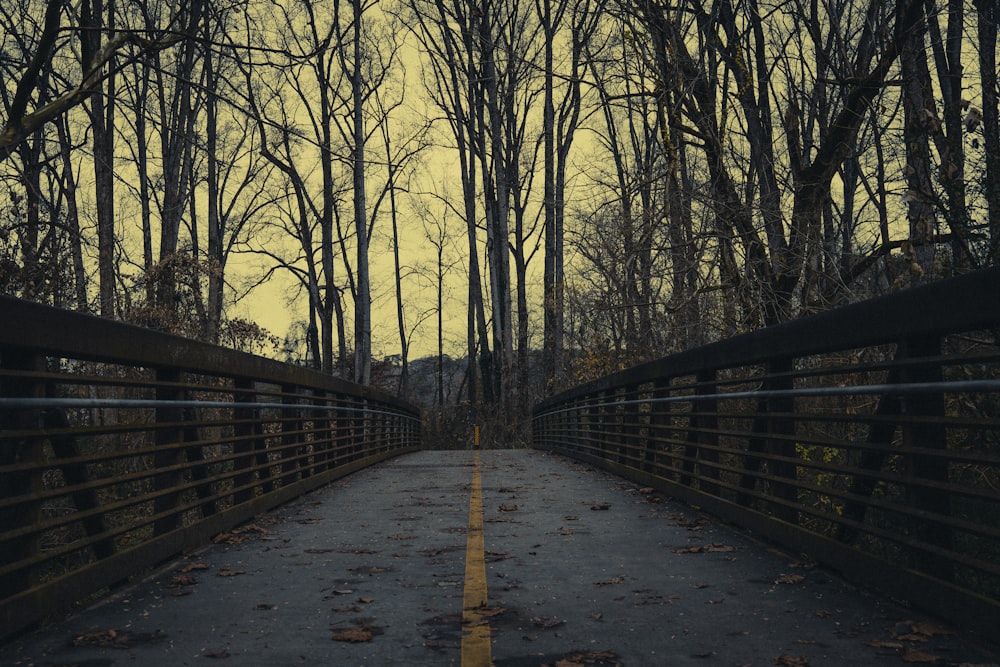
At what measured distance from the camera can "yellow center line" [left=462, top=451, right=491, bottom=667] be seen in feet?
15.1

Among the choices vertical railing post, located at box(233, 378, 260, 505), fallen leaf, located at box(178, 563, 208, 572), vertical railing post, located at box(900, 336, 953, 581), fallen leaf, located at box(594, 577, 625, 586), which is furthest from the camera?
vertical railing post, located at box(233, 378, 260, 505)

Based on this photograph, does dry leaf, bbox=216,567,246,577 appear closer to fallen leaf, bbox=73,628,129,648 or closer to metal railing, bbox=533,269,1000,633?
fallen leaf, bbox=73,628,129,648

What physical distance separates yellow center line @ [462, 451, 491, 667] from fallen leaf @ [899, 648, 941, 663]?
5.84ft

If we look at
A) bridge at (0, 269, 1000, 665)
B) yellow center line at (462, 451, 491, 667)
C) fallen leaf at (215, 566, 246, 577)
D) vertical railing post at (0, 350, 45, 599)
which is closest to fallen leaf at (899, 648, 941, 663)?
bridge at (0, 269, 1000, 665)

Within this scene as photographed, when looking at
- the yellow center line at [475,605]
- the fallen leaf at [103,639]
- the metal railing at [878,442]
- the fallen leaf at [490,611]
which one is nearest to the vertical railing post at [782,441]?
the metal railing at [878,442]

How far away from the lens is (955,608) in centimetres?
466

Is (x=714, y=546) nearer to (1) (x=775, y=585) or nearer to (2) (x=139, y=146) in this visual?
(1) (x=775, y=585)

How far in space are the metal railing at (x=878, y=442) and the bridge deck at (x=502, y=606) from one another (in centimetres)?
25

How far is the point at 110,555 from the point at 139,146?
30881 millimetres

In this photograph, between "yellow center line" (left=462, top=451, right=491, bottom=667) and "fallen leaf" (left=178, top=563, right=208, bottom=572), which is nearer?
"yellow center line" (left=462, top=451, right=491, bottom=667)

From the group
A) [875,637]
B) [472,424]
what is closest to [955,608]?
[875,637]

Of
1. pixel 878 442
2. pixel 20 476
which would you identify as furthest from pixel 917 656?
pixel 20 476

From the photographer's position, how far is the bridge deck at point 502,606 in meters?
4.60

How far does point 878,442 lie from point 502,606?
7.61ft
